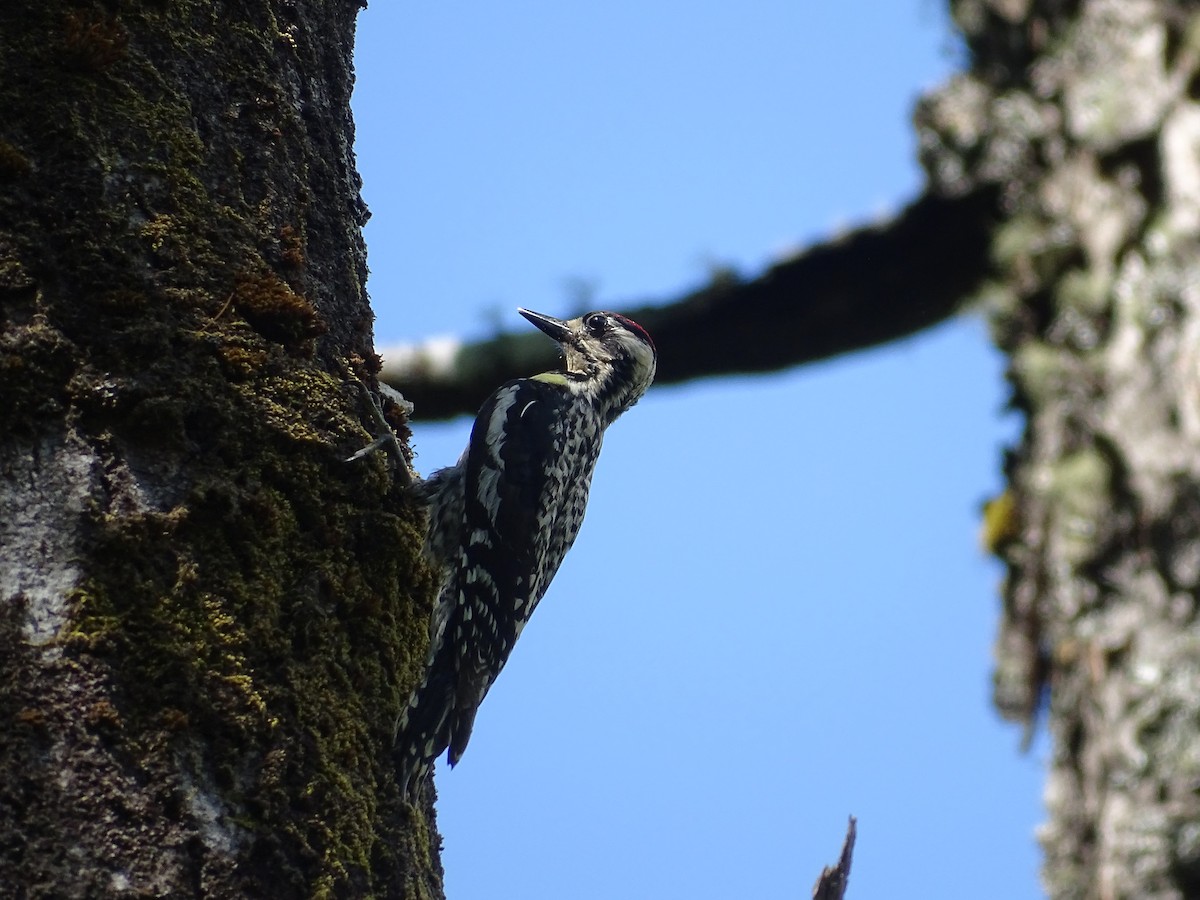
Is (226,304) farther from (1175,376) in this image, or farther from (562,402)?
(562,402)

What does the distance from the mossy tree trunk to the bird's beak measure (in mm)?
2767

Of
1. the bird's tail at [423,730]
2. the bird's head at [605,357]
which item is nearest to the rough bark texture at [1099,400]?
the bird's tail at [423,730]

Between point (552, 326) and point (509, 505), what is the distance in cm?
142

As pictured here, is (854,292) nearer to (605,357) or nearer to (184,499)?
(184,499)

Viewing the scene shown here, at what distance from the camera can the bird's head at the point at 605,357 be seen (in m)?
6.05

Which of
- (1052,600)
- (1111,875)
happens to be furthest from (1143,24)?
(1111,875)

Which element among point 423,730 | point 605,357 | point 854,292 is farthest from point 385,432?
point 605,357

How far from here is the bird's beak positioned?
20.3ft

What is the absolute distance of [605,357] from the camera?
6129 millimetres

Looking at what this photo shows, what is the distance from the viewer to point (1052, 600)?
1229mm

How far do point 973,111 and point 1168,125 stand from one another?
20 centimetres

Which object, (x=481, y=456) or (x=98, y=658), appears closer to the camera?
(x=98, y=658)

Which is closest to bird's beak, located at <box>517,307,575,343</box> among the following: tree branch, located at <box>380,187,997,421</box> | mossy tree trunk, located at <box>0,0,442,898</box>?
mossy tree trunk, located at <box>0,0,442,898</box>

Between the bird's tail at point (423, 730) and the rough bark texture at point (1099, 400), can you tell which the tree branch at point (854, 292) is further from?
the bird's tail at point (423, 730)
